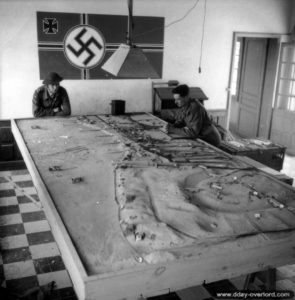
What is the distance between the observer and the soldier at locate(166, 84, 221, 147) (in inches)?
217

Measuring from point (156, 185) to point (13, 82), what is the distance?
4.18 metres

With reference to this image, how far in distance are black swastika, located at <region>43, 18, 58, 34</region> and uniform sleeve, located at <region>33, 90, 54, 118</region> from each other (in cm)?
111

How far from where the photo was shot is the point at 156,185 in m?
3.40

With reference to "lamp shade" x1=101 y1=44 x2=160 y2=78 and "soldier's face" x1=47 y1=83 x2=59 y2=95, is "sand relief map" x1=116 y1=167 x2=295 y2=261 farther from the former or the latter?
"soldier's face" x1=47 y1=83 x2=59 y2=95

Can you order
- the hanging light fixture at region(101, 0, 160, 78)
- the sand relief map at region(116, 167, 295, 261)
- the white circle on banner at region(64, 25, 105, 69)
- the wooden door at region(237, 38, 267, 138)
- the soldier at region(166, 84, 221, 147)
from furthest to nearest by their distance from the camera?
1. the wooden door at region(237, 38, 267, 138)
2. the white circle on banner at region(64, 25, 105, 69)
3. the soldier at region(166, 84, 221, 147)
4. the hanging light fixture at region(101, 0, 160, 78)
5. the sand relief map at region(116, 167, 295, 261)

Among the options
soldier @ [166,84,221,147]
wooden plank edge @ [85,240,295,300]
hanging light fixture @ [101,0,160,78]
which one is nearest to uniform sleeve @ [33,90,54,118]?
soldier @ [166,84,221,147]

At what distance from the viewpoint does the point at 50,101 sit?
6.33 metres

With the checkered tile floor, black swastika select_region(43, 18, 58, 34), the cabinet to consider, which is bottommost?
the checkered tile floor

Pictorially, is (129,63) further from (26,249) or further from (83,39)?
(83,39)

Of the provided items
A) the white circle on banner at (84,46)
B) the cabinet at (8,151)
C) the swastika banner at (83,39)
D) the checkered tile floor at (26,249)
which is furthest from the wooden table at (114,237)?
the white circle on banner at (84,46)

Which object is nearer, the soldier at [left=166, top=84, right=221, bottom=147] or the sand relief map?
the sand relief map

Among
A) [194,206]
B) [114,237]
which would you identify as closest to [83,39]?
[194,206]

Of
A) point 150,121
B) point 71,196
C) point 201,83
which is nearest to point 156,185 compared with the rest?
point 71,196

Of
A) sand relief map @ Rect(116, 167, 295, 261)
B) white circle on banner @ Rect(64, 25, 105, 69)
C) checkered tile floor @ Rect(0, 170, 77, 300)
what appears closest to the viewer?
sand relief map @ Rect(116, 167, 295, 261)
